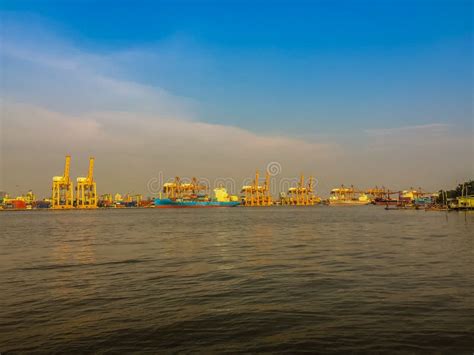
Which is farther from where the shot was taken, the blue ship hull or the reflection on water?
the blue ship hull

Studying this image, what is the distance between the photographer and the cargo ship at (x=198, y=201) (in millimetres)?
170750

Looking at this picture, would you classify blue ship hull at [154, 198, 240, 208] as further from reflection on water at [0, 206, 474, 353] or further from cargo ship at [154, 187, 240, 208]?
reflection on water at [0, 206, 474, 353]

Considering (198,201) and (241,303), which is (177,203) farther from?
(241,303)

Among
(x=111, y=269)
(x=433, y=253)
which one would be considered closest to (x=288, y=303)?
(x=111, y=269)

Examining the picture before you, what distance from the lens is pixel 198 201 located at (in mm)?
176625

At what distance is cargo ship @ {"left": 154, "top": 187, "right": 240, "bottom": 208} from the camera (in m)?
171

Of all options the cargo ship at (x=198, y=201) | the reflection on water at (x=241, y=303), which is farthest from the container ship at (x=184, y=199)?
the reflection on water at (x=241, y=303)

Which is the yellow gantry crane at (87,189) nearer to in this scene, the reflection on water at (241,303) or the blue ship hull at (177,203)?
the blue ship hull at (177,203)

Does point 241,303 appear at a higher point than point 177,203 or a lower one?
lower

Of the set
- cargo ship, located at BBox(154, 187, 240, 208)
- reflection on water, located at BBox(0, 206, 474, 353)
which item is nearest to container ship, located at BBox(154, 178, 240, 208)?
cargo ship, located at BBox(154, 187, 240, 208)

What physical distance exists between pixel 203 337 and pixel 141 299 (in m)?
3.78

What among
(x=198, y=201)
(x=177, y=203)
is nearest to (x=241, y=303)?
(x=177, y=203)

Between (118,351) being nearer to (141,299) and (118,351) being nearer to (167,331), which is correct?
(167,331)

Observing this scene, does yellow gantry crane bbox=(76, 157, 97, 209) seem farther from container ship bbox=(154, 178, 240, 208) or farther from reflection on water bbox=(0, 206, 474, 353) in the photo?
reflection on water bbox=(0, 206, 474, 353)
